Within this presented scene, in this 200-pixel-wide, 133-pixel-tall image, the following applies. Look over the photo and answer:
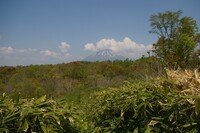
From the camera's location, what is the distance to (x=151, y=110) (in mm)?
3777

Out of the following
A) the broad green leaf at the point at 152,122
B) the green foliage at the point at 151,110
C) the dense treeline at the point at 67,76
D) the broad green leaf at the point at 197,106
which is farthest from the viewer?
the dense treeline at the point at 67,76

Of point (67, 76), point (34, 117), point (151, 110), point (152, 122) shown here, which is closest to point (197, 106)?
point (152, 122)

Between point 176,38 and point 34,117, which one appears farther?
point 176,38

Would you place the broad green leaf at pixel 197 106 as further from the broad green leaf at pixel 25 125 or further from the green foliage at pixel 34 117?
the broad green leaf at pixel 25 125

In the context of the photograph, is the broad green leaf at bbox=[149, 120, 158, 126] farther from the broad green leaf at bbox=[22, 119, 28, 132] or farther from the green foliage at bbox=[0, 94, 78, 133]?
the broad green leaf at bbox=[22, 119, 28, 132]

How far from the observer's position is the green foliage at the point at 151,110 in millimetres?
3396

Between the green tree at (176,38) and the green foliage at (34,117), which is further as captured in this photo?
the green tree at (176,38)

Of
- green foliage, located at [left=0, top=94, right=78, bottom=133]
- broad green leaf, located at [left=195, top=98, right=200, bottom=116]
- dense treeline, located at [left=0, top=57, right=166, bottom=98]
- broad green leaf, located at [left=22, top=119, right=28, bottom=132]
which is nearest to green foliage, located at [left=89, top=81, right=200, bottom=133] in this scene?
broad green leaf, located at [left=195, top=98, right=200, bottom=116]

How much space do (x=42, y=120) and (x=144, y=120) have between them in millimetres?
1213

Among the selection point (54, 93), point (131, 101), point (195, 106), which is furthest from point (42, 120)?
point (54, 93)

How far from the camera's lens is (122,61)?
32.1 m

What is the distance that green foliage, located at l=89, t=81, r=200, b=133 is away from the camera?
11.1ft

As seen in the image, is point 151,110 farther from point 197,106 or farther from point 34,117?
point 34,117

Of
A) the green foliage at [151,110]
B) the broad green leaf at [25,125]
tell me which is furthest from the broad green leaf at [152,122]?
the broad green leaf at [25,125]
